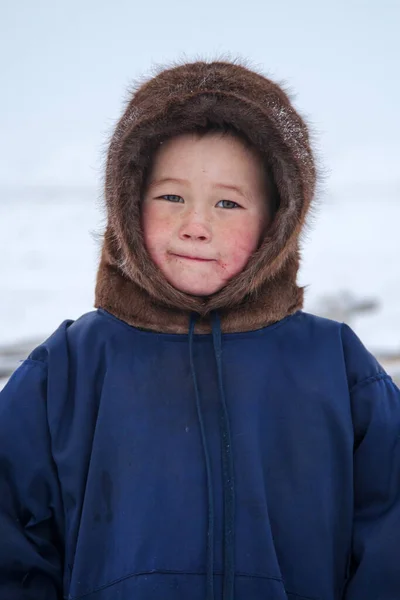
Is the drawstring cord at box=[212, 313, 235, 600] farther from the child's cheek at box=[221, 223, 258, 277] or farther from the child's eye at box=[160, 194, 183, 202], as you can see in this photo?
the child's eye at box=[160, 194, 183, 202]

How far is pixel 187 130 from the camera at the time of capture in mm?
1767

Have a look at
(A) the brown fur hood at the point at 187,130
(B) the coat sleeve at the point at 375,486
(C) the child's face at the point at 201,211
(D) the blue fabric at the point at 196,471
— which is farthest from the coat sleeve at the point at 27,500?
(B) the coat sleeve at the point at 375,486

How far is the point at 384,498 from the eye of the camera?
1.68m

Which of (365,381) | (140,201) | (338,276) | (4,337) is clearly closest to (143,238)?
(140,201)

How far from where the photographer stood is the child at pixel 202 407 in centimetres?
161

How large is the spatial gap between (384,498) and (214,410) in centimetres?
46

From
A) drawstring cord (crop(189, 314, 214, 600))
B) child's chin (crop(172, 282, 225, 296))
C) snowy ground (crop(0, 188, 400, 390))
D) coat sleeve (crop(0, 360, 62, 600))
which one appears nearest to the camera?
drawstring cord (crop(189, 314, 214, 600))

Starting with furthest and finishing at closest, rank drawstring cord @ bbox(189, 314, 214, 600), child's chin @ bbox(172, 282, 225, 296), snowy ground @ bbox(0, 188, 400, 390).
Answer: snowy ground @ bbox(0, 188, 400, 390), child's chin @ bbox(172, 282, 225, 296), drawstring cord @ bbox(189, 314, 214, 600)

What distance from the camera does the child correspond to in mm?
1613

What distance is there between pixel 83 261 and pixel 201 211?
670cm

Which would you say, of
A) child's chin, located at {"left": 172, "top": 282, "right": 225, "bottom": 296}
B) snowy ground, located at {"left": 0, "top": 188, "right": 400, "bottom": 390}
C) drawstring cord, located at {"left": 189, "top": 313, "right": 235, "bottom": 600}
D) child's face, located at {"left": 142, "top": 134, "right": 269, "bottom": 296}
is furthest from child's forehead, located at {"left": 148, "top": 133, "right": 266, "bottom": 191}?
snowy ground, located at {"left": 0, "top": 188, "right": 400, "bottom": 390}

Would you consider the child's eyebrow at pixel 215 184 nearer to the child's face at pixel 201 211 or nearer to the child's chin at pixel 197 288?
the child's face at pixel 201 211

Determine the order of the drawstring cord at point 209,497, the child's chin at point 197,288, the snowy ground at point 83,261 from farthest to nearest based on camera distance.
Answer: the snowy ground at point 83,261, the child's chin at point 197,288, the drawstring cord at point 209,497

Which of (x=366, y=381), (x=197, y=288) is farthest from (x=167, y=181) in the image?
(x=366, y=381)
